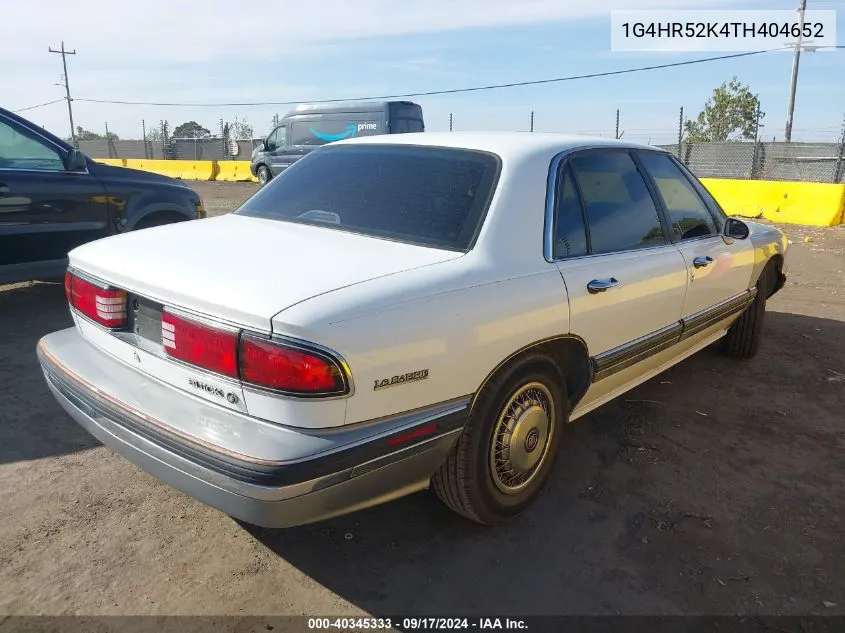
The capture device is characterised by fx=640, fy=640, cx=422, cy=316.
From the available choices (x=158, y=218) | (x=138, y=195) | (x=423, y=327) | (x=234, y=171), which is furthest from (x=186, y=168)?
(x=423, y=327)

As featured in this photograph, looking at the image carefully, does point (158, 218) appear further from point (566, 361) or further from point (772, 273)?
point (772, 273)

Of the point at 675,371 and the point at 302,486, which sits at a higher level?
the point at 302,486

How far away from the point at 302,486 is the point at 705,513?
1.94 metres

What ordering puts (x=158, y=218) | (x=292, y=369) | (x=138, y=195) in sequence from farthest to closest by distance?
1. (x=158, y=218)
2. (x=138, y=195)
3. (x=292, y=369)

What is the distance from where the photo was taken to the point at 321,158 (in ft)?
11.1

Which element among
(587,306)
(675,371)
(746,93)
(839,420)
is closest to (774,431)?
(839,420)

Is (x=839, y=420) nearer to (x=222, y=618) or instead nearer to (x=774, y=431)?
(x=774, y=431)

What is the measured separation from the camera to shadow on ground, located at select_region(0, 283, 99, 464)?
3.32 m

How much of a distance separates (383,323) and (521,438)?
38.7 inches

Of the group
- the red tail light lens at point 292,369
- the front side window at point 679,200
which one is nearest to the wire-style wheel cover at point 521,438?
the red tail light lens at point 292,369

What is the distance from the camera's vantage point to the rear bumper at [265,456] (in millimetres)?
1920

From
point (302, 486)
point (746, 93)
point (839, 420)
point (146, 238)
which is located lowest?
point (839, 420)

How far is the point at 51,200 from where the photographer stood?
527 centimetres

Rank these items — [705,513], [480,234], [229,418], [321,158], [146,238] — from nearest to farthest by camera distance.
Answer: [229,418]
[480,234]
[146,238]
[705,513]
[321,158]
